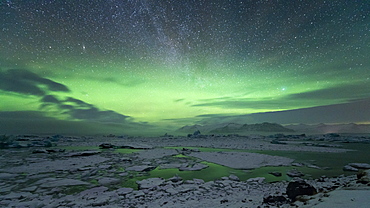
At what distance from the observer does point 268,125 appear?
334 feet

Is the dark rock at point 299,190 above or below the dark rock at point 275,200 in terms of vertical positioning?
above

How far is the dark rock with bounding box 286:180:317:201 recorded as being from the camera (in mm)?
4258

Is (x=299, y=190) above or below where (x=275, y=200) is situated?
above

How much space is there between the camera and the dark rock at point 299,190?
4258 millimetres

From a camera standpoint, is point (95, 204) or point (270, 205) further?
point (95, 204)

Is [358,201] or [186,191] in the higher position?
[358,201]

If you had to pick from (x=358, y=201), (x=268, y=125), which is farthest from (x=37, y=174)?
(x=268, y=125)

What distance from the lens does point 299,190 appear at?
4328mm

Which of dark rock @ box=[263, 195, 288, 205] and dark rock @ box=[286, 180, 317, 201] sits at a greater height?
dark rock @ box=[286, 180, 317, 201]

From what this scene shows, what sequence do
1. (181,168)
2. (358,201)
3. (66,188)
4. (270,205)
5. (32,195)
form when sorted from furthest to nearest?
(181,168), (66,188), (32,195), (270,205), (358,201)

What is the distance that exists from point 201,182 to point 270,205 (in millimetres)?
3323

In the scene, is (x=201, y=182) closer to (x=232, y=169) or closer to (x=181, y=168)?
(x=181, y=168)

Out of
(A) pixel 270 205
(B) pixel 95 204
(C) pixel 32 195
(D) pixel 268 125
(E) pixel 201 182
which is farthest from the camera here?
(D) pixel 268 125

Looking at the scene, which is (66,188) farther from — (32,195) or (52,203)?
(52,203)
